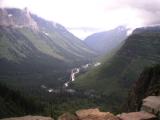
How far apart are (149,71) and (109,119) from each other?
532 ft

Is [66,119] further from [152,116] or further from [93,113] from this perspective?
[152,116]

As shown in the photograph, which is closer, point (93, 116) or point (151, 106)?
point (93, 116)

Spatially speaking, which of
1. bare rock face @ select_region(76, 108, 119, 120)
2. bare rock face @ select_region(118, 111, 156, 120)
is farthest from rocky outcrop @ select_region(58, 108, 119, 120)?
bare rock face @ select_region(118, 111, 156, 120)

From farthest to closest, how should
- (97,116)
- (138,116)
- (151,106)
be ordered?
(151,106) < (138,116) < (97,116)

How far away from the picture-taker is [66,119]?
22.8 meters

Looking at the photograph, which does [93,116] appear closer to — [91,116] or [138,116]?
[91,116]

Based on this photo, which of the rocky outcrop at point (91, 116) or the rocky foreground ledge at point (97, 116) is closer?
the rocky foreground ledge at point (97, 116)

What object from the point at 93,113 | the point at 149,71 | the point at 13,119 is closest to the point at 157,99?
the point at 93,113

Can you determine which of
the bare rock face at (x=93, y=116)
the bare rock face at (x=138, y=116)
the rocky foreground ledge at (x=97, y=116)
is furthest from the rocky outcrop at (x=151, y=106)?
the bare rock face at (x=93, y=116)

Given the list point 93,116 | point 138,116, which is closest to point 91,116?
point 93,116

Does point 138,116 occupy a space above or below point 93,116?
below

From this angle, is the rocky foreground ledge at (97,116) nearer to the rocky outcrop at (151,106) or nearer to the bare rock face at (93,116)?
the bare rock face at (93,116)

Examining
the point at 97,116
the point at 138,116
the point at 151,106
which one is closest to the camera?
the point at 97,116

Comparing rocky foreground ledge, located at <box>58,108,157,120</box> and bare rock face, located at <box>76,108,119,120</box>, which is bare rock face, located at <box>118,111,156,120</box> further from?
bare rock face, located at <box>76,108,119,120</box>
